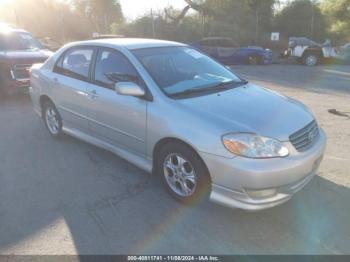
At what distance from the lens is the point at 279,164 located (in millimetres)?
2865

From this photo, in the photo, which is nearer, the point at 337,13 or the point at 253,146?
the point at 253,146

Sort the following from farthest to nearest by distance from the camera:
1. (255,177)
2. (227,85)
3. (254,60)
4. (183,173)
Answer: (254,60) < (227,85) < (183,173) < (255,177)

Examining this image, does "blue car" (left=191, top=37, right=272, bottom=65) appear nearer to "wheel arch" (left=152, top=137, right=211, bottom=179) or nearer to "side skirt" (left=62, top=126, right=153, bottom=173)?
"side skirt" (left=62, top=126, right=153, bottom=173)

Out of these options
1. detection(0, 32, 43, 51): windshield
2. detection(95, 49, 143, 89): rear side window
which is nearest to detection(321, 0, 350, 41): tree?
detection(0, 32, 43, 51): windshield

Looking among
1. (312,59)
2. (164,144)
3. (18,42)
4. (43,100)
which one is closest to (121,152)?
(164,144)

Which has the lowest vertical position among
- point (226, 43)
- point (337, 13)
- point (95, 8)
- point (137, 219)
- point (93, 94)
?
point (137, 219)

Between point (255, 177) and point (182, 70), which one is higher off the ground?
point (182, 70)

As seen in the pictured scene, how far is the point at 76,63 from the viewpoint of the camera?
4.67 m

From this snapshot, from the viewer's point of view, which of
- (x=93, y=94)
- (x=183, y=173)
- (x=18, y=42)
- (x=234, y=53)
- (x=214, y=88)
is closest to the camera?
(x=183, y=173)

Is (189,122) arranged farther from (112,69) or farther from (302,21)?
(302,21)

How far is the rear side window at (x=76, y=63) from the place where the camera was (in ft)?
14.5

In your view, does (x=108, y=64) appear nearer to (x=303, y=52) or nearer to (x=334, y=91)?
(x=334, y=91)

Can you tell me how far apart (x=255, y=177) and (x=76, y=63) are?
3069mm

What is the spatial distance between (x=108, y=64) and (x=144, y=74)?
71 cm
